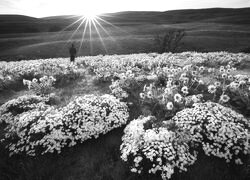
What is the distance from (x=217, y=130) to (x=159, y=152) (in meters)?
2.02

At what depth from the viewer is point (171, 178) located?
5.08 meters

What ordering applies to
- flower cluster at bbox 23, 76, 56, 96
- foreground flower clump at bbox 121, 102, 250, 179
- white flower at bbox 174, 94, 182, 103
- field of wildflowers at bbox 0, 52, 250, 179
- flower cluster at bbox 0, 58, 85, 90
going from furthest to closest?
1. flower cluster at bbox 0, 58, 85, 90
2. flower cluster at bbox 23, 76, 56, 96
3. white flower at bbox 174, 94, 182, 103
4. field of wildflowers at bbox 0, 52, 250, 179
5. foreground flower clump at bbox 121, 102, 250, 179

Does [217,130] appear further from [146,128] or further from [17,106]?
[17,106]

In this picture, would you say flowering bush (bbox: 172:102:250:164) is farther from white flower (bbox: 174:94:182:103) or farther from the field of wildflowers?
white flower (bbox: 174:94:182:103)

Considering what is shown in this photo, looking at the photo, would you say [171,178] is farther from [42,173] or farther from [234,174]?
[42,173]

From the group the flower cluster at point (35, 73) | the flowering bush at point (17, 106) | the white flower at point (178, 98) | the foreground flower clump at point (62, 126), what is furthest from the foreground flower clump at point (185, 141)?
the flower cluster at point (35, 73)

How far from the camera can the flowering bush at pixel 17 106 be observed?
308 inches

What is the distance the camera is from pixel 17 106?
8445 millimetres

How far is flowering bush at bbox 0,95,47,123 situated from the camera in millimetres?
7831

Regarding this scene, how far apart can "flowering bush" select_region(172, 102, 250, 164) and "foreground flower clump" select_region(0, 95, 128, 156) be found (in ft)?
7.65

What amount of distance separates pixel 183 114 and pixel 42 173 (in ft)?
15.2

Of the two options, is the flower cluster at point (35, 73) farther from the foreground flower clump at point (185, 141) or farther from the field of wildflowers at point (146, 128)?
the foreground flower clump at point (185, 141)

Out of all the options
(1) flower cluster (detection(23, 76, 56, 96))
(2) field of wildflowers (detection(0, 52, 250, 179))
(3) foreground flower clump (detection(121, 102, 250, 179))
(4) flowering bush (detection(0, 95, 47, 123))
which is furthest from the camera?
(1) flower cluster (detection(23, 76, 56, 96))

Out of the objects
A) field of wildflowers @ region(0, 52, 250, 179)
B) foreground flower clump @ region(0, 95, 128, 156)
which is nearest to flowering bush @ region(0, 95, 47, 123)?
field of wildflowers @ region(0, 52, 250, 179)
